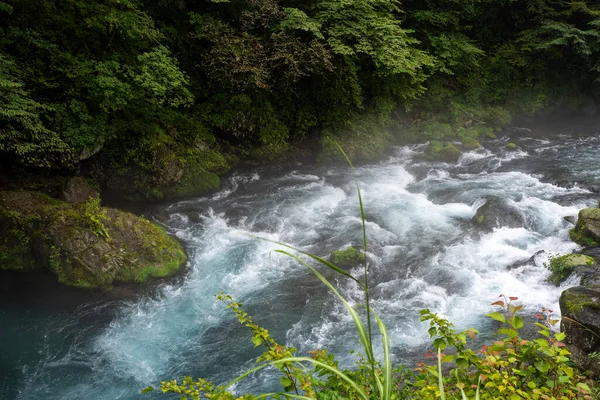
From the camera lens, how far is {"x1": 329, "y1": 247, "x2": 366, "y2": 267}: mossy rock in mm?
8773

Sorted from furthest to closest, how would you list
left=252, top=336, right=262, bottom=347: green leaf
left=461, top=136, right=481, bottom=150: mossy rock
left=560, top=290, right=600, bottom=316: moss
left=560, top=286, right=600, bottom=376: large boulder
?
1. left=461, top=136, right=481, bottom=150: mossy rock
2. left=560, top=290, right=600, bottom=316: moss
3. left=560, top=286, right=600, bottom=376: large boulder
4. left=252, top=336, right=262, bottom=347: green leaf

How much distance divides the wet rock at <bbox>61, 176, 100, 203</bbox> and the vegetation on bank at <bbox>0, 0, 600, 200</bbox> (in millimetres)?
442

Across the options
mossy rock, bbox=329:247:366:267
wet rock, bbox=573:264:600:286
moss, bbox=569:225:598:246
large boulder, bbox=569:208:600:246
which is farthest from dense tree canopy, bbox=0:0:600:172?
wet rock, bbox=573:264:600:286

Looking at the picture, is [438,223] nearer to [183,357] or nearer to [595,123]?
[183,357]

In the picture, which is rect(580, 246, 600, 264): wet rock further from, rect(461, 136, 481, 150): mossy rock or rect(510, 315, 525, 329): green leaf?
rect(461, 136, 481, 150): mossy rock

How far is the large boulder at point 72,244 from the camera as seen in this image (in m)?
7.93

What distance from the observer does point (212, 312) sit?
7750 mm

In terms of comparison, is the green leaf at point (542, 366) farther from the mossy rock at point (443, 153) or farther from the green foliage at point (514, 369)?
the mossy rock at point (443, 153)

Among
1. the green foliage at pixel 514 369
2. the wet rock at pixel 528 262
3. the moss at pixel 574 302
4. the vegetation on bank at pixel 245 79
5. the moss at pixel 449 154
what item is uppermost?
the vegetation on bank at pixel 245 79

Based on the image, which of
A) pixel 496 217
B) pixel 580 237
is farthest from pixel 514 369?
pixel 496 217

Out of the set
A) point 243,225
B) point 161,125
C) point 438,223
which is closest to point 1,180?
point 161,125

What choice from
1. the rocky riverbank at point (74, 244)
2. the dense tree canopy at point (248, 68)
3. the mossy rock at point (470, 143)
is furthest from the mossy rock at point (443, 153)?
the rocky riverbank at point (74, 244)

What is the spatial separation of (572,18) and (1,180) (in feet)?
69.4

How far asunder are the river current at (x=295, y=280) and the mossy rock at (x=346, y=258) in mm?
433
